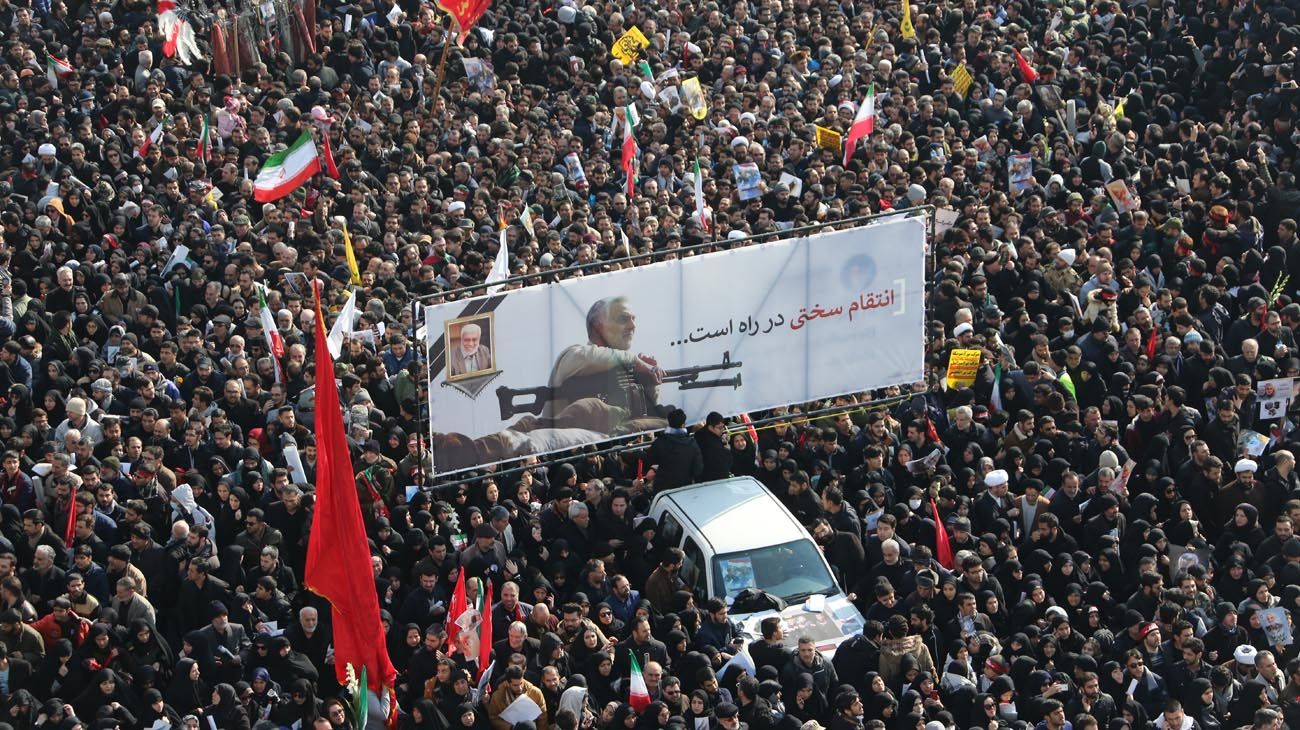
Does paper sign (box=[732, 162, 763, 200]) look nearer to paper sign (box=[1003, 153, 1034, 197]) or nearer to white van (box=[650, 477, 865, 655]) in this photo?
paper sign (box=[1003, 153, 1034, 197])

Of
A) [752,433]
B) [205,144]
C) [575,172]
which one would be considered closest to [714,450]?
[752,433]

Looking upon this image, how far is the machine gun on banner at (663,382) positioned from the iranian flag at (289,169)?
15.9 ft

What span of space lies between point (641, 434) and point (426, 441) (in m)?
1.82

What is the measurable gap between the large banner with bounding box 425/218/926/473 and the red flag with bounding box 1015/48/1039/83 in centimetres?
783

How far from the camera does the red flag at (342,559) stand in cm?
1531

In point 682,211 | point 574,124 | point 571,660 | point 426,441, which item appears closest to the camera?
point 571,660

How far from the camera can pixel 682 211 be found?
2291 cm

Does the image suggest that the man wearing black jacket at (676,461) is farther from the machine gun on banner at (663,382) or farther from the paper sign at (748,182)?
the paper sign at (748,182)

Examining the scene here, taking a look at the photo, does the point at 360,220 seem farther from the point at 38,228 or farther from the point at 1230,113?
the point at 1230,113

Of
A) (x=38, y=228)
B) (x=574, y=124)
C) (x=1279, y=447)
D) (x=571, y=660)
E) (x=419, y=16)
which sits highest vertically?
(x=419, y=16)

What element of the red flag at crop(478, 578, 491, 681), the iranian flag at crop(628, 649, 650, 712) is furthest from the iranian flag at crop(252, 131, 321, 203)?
the iranian flag at crop(628, 649, 650, 712)

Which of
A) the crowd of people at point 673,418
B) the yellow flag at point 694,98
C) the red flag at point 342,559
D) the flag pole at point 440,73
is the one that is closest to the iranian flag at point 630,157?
the crowd of people at point 673,418

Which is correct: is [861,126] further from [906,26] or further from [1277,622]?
[1277,622]

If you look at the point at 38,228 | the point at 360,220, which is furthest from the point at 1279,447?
the point at 38,228
